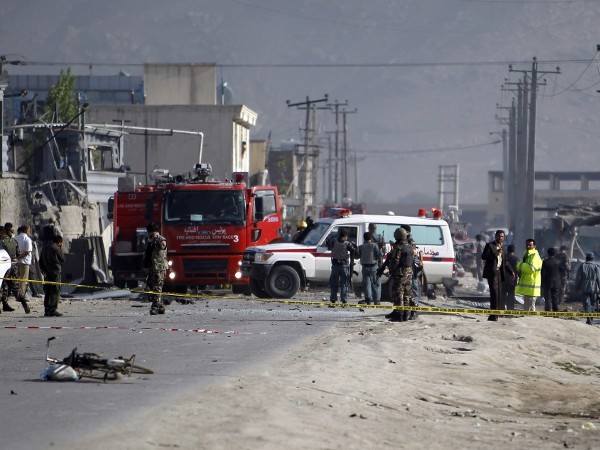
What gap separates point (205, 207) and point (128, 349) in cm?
1261

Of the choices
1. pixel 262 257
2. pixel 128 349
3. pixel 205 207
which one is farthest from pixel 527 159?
pixel 128 349

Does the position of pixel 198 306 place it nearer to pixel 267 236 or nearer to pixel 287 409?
pixel 267 236

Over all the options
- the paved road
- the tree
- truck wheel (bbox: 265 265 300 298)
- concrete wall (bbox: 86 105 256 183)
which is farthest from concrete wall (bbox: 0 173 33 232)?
the tree

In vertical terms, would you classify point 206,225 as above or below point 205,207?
below

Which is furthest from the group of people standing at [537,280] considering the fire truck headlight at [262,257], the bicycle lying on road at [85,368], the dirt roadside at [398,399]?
the bicycle lying on road at [85,368]

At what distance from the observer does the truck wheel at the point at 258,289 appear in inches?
1165

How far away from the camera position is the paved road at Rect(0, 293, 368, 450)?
11.0m

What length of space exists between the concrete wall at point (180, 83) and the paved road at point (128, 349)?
166 feet

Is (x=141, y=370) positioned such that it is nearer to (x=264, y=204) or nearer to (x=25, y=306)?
(x=25, y=306)

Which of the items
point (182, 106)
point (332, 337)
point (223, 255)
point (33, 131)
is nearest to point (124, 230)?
point (223, 255)

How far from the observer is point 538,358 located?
62.6 ft

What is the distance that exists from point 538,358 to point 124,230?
47.8 ft

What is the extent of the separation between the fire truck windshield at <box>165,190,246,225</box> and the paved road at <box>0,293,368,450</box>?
1919 millimetres

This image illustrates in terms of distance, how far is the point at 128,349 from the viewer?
1694 centimetres
